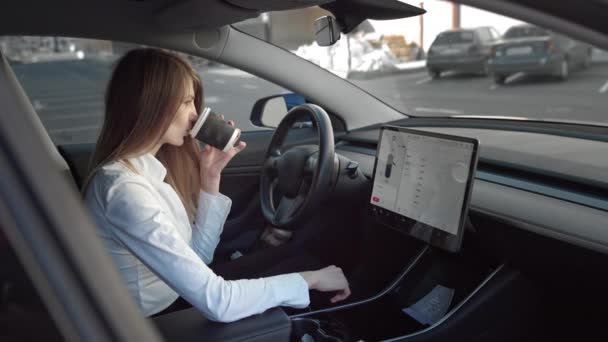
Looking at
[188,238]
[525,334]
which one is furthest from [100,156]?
[525,334]

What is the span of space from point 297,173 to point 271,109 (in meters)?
0.93

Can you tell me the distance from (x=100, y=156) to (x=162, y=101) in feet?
0.82

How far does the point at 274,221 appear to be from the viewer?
7.99ft

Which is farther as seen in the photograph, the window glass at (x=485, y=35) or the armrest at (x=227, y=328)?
the window glass at (x=485, y=35)

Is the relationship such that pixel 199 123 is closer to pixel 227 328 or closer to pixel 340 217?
pixel 227 328

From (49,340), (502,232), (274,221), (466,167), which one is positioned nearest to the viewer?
(49,340)

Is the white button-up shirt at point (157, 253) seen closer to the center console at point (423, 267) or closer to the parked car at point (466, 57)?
the center console at point (423, 267)

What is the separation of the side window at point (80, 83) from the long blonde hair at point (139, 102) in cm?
18

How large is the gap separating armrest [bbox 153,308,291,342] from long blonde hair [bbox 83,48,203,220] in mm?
453

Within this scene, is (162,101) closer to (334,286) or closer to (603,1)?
(334,286)

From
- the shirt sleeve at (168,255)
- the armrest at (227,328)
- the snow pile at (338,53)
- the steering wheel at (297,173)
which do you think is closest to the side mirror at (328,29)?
the snow pile at (338,53)

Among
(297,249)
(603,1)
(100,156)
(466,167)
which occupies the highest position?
(603,1)

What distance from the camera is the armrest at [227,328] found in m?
1.58

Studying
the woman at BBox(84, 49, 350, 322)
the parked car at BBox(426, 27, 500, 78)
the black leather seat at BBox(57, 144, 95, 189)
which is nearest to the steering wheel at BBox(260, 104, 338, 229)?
the woman at BBox(84, 49, 350, 322)
